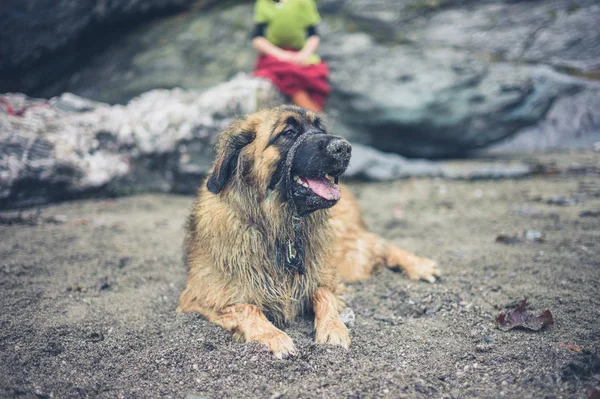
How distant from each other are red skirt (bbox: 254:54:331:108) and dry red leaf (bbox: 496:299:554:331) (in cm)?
427

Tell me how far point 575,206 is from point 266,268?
4.07m

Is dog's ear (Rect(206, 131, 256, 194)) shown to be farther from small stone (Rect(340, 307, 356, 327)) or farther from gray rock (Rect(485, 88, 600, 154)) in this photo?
gray rock (Rect(485, 88, 600, 154))

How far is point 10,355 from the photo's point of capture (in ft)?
7.78

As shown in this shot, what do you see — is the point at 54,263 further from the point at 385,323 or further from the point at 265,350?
the point at 385,323

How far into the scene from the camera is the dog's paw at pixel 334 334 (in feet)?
8.31

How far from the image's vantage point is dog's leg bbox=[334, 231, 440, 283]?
3.65m

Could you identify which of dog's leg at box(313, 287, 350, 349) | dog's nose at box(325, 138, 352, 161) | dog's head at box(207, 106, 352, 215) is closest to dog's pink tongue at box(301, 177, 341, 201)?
dog's head at box(207, 106, 352, 215)

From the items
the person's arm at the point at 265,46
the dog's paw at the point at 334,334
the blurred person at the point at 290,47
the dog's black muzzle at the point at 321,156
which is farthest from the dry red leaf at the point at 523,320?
the person's arm at the point at 265,46

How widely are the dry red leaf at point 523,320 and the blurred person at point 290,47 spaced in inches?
156

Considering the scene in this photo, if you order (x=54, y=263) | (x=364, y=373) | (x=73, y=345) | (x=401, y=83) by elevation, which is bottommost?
(x=54, y=263)

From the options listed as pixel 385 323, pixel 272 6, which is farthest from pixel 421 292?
pixel 272 6

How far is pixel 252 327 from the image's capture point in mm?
2588

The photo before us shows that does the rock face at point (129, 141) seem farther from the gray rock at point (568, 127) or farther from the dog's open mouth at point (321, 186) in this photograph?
the dog's open mouth at point (321, 186)

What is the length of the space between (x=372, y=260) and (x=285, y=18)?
3729 mm
